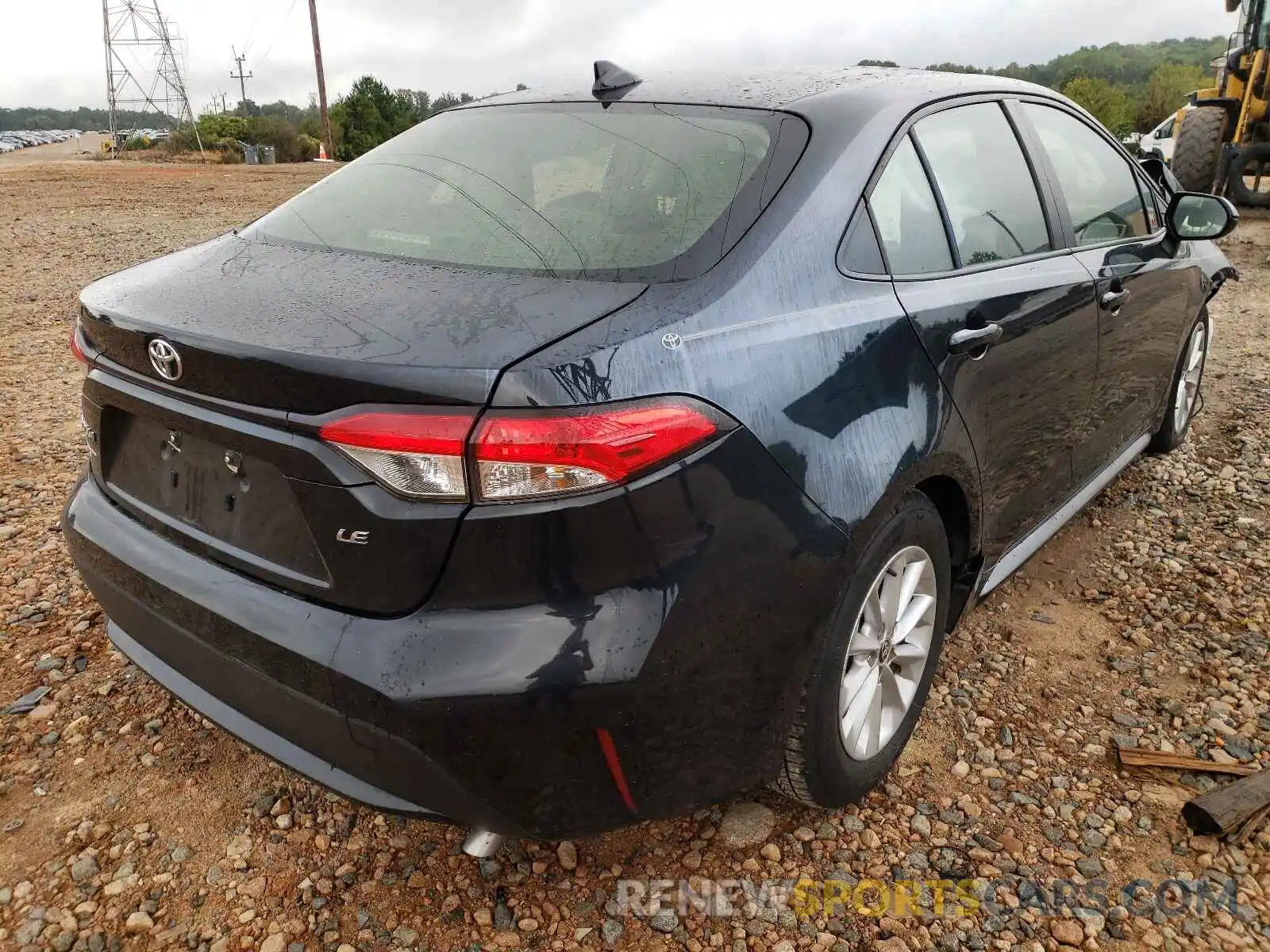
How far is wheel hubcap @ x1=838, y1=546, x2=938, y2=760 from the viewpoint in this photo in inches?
82.4

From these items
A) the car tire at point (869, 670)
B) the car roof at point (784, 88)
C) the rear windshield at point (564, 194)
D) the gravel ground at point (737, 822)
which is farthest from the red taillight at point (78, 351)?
the car tire at point (869, 670)

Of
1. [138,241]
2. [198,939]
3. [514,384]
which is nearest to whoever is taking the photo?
[514,384]

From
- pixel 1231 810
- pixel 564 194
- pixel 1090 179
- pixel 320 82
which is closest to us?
pixel 564 194

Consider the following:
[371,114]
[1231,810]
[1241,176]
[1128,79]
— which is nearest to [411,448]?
[1231,810]

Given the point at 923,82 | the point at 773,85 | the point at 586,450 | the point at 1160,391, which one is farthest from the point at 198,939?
the point at 1160,391

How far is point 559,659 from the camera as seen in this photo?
1.54 metres

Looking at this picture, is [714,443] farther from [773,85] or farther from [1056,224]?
[1056,224]

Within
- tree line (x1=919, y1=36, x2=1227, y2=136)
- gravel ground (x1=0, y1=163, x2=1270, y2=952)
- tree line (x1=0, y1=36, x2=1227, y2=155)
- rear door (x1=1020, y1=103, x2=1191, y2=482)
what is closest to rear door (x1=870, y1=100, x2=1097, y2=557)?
rear door (x1=1020, y1=103, x2=1191, y2=482)

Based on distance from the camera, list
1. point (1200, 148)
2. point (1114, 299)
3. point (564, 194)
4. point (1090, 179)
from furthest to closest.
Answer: point (1200, 148) → point (1090, 179) → point (1114, 299) → point (564, 194)

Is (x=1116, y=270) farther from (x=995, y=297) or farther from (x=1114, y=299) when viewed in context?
(x=995, y=297)

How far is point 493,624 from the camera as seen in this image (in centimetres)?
155

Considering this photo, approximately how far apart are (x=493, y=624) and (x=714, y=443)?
468 millimetres

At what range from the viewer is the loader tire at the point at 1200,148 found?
1098 centimetres

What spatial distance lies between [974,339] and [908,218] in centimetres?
32
